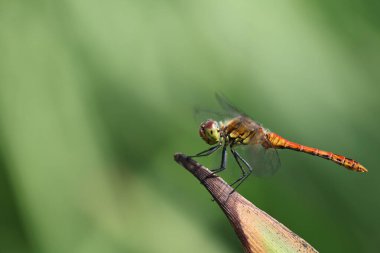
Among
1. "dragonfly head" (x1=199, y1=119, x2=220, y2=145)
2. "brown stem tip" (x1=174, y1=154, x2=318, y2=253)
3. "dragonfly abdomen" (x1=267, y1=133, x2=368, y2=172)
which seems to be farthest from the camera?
"dragonfly abdomen" (x1=267, y1=133, x2=368, y2=172)

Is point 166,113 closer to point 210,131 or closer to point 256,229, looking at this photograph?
point 210,131

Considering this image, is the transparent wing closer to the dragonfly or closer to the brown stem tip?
the dragonfly

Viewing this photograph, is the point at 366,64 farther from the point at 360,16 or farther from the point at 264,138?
the point at 264,138

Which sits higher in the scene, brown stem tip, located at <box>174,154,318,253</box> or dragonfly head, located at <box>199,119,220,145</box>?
dragonfly head, located at <box>199,119,220,145</box>

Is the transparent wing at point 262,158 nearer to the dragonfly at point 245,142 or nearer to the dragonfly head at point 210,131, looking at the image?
the dragonfly at point 245,142

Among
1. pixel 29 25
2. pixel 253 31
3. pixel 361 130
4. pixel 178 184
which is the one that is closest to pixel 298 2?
pixel 253 31

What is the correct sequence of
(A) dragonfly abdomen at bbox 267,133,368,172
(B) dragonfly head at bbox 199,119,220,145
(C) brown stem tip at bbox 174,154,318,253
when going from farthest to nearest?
(A) dragonfly abdomen at bbox 267,133,368,172 < (B) dragonfly head at bbox 199,119,220,145 < (C) brown stem tip at bbox 174,154,318,253

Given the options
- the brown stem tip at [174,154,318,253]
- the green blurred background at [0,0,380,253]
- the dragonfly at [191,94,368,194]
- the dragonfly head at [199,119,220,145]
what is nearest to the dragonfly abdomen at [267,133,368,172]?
the dragonfly at [191,94,368,194]

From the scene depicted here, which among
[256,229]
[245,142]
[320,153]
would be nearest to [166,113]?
[245,142]
